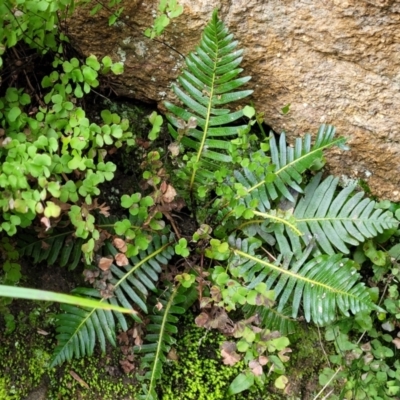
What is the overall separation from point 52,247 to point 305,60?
1.47 meters

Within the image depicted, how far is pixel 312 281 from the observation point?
7.72 ft

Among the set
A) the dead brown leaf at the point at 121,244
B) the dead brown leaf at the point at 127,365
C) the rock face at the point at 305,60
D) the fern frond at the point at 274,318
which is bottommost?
the dead brown leaf at the point at 127,365

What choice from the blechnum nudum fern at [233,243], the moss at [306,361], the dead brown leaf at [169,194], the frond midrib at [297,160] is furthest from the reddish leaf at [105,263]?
the moss at [306,361]

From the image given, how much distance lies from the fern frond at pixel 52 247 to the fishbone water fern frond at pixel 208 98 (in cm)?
62

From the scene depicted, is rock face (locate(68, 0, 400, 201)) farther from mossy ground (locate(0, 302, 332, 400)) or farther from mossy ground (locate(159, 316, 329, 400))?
mossy ground (locate(0, 302, 332, 400))

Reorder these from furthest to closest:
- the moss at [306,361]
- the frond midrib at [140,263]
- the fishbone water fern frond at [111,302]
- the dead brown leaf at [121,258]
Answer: the moss at [306,361] → the frond midrib at [140,263] → the fishbone water fern frond at [111,302] → the dead brown leaf at [121,258]

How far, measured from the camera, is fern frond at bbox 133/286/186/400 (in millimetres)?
2283

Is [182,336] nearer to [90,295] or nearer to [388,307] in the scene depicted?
[90,295]

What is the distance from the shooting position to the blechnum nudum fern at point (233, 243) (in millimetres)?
2248

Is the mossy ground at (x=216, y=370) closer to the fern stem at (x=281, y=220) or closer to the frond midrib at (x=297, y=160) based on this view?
the fern stem at (x=281, y=220)

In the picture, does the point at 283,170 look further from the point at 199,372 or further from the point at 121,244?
the point at 199,372

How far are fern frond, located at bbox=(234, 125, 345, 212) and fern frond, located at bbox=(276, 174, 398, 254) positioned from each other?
0.11 meters

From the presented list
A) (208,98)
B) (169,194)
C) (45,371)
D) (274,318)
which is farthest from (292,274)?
(45,371)

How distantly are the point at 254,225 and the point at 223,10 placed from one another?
3.41 ft
